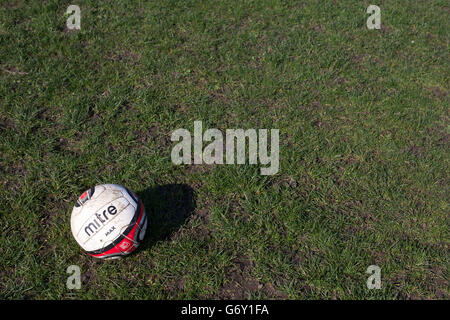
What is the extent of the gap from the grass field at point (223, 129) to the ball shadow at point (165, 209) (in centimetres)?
1

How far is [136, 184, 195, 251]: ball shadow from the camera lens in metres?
3.53

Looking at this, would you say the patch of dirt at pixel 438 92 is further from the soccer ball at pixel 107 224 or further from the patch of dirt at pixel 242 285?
the soccer ball at pixel 107 224

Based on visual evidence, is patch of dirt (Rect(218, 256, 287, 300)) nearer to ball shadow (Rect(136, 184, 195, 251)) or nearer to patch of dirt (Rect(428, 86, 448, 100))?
ball shadow (Rect(136, 184, 195, 251))

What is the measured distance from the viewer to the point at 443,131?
4.84 metres

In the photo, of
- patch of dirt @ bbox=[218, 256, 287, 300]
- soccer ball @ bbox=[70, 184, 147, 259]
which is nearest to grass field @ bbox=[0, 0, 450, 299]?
patch of dirt @ bbox=[218, 256, 287, 300]

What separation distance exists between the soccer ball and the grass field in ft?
0.90

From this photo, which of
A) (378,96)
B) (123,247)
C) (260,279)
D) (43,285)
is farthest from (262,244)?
(378,96)

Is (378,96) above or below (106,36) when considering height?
below

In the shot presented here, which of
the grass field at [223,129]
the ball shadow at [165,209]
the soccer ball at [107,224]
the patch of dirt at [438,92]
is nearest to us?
the soccer ball at [107,224]

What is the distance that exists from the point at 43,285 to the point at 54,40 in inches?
139

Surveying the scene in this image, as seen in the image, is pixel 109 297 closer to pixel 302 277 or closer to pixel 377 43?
pixel 302 277

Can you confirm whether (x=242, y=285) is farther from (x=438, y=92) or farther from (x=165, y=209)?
(x=438, y=92)

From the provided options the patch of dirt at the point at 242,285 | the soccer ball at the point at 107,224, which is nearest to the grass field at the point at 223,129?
the patch of dirt at the point at 242,285

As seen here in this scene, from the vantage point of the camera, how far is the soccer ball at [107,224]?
3049 mm
